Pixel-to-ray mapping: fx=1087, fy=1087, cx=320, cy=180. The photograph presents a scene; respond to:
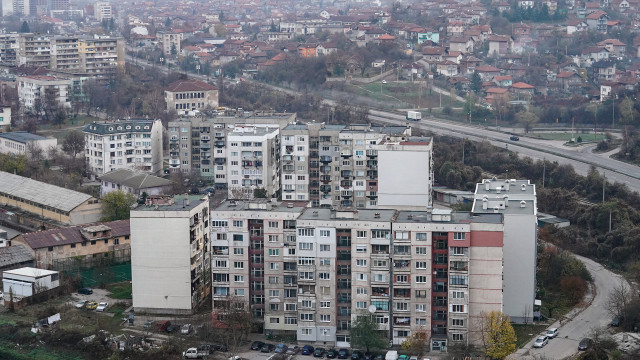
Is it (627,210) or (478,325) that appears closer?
(478,325)

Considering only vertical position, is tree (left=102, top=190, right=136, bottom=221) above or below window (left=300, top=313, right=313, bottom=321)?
above

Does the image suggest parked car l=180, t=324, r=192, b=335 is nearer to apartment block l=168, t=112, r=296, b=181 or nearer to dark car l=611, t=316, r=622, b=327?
dark car l=611, t=316, r=622, b=327

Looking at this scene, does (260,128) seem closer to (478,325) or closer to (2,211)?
(2,211)

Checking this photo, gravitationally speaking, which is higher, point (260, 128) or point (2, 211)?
point (260, 128)

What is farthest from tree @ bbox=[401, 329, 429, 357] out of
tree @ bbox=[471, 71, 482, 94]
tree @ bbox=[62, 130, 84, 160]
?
tree @ bbox=[471, 71, 482, 94]

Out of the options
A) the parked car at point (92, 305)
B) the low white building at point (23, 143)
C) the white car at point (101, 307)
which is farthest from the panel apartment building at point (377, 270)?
the low white building at point (23, 143)

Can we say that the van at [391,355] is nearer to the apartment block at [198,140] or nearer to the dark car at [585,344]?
the dark car at [585,344]

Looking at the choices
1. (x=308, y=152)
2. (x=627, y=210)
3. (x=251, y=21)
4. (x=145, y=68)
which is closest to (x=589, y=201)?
(x=627, y=210)
